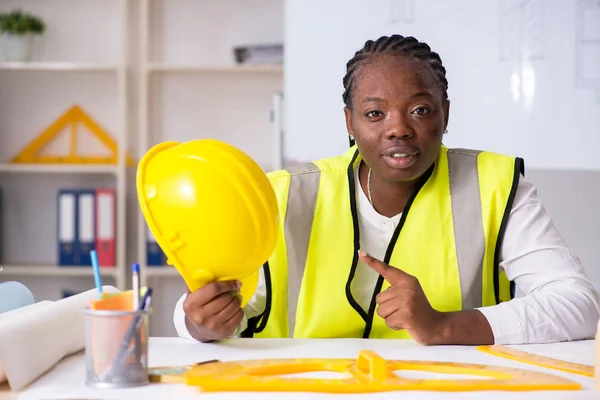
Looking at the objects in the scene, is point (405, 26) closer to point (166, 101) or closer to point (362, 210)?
point (166, 101)

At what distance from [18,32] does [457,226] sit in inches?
114

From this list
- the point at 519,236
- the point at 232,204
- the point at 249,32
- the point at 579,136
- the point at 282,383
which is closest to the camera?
the point at 282,383

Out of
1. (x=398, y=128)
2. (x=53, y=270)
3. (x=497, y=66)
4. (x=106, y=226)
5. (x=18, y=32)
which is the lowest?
(x=53, y=270)

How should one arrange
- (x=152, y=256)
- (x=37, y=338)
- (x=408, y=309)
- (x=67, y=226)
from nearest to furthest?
(x=37, y=338) < (x=408, y=309) < (x=67, y=226) < (x=152, y=256)

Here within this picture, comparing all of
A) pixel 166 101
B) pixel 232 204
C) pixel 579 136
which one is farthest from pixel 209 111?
pixel 232 204

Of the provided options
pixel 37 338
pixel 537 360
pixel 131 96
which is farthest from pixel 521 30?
pixel 37 338

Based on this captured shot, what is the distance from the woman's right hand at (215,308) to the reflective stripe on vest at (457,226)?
328 mm

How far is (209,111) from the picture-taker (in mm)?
4141

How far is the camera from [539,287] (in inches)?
61.3

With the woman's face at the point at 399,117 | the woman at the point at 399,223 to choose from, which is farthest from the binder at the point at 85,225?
the woman's face at the point at 399,117

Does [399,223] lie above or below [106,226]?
above

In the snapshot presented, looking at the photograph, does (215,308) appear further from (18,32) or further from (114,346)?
Answer: (18,32)

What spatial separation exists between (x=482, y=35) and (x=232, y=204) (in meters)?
2.23

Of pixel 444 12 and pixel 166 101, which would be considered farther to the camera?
pixel 166 101
